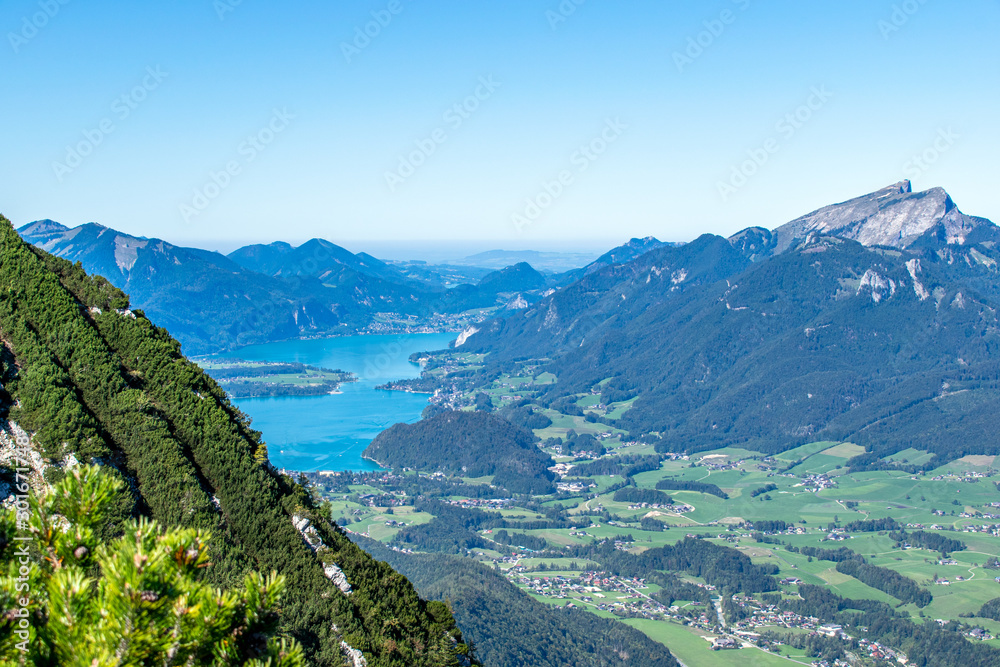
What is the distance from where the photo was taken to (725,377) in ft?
540

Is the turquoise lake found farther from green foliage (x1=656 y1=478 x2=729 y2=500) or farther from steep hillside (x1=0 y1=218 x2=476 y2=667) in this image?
steep hillside (x1=0 y1=218 x2=476 y2=667)

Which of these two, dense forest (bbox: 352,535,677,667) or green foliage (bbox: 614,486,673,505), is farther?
green foliage (bbox: 614,486,673,505)

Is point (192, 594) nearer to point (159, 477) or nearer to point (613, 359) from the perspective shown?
point (159, 477)

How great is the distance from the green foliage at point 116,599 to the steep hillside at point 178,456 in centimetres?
1051


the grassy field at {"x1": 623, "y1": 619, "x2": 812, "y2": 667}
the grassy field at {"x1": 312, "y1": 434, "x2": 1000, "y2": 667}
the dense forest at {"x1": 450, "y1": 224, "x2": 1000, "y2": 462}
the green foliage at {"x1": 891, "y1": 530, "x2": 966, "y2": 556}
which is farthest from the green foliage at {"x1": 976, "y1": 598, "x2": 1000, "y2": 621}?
the dense forest at {"x1": 450, "y1": 224, "x2": 1000, "y2": 462}

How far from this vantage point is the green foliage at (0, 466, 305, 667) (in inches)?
212

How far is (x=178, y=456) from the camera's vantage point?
21.3m

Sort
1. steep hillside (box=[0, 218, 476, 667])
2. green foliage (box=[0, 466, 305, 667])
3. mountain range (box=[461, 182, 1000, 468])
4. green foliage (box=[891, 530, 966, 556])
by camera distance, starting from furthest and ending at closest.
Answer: mountain range (box=[461, 182, 1000, 468]) < green foliage (box=[891, 530, 966, 556]) < steep hillside (box=[0, 218, 476, 667]) < green foliage (box=[0, 466, 305, 667])

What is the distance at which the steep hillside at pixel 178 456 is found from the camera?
19.0 metres

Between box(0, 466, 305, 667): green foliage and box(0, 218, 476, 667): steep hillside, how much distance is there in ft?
34.5

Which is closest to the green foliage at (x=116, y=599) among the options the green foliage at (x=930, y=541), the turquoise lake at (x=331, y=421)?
the turquoise lake at (x=331, y=421)

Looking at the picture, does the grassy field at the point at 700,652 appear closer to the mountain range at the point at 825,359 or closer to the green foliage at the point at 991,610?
A: the green foliage at the point at 991,610

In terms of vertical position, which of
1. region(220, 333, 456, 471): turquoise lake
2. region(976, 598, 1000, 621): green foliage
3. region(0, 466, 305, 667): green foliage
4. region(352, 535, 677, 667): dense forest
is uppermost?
region(220, 333, 456, 471): turquoise lake

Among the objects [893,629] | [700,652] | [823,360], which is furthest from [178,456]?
[823,360]
